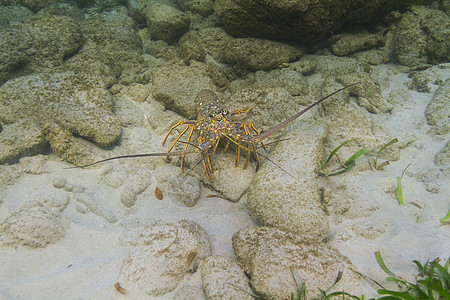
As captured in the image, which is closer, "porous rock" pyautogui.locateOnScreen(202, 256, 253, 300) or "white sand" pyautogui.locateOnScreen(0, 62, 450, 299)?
"porous rock" pyautogui.locateOnScreen(202, 256, 253, 300)

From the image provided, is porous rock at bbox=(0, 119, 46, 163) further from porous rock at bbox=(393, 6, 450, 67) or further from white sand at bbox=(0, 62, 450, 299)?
porous rock at bbox=(393, 6, 450, 67)

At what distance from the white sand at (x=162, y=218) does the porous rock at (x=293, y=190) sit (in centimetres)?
32

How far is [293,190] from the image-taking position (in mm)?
2688

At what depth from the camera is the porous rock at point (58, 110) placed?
3383 millimetres

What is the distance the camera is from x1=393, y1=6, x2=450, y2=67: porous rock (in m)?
4.39

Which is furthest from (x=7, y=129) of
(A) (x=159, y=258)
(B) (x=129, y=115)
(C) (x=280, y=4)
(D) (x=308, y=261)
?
(C) (x=280, y=4)

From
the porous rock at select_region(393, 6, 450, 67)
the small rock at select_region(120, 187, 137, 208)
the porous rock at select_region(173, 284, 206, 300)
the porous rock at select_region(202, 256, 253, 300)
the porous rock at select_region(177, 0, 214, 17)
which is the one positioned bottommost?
the small rock at select_region(120, 187, 137, 208)

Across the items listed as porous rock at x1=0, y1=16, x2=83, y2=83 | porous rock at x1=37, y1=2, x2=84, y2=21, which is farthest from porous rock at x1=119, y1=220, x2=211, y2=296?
porous rock at x1=37, y1=2, x2=84, y2=21

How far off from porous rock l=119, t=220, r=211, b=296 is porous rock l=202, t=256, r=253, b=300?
0.59ft

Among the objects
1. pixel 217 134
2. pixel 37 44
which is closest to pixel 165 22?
pixel 37 44

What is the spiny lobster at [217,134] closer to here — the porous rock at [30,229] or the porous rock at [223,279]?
the porous rock at [223,279]

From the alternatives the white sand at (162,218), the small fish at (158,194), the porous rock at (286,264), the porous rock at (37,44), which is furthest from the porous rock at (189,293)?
the porous rock at (37,44)

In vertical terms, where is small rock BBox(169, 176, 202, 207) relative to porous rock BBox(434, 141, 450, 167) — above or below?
below

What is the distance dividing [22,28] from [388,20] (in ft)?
22.1
